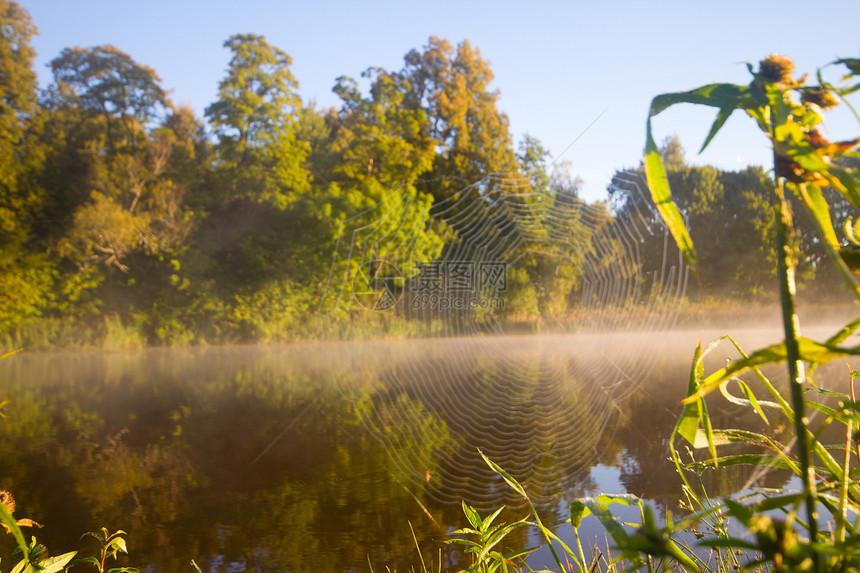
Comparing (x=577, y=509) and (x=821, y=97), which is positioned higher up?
(x=821, y=97)

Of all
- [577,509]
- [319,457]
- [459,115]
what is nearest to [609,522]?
[577,509]

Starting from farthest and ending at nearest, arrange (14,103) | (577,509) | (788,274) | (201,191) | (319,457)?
(201,191)
(14,103)
(319,457)
(577,509)
(788,274)

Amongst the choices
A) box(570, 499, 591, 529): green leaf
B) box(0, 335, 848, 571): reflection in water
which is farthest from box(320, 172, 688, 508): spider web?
box(570, 499, 591, 529): green leaf

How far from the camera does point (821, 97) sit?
328 millimetres

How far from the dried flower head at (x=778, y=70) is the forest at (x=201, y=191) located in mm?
11405

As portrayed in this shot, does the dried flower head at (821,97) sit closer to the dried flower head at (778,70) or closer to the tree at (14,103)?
the dried flower head at (778,70)

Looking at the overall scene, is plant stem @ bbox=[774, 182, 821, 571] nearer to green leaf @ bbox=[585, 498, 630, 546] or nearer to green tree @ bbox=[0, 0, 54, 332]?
green leaf @ bbox=[585, 498, 630, 546]

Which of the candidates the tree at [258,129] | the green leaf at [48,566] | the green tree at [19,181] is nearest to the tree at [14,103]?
the green tree at [19,181]

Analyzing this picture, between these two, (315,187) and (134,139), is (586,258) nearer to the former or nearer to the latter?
(315,187)

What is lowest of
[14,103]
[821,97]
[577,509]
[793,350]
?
[577,509]

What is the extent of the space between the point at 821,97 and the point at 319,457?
103 inches

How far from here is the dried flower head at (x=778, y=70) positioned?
1.04ft

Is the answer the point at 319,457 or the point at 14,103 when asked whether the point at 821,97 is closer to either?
the point at 319,457

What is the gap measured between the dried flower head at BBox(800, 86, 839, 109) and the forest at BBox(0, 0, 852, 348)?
37.3 feet
